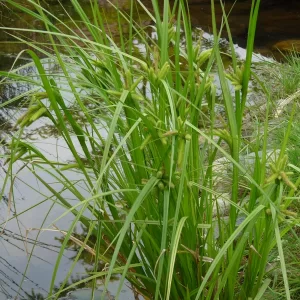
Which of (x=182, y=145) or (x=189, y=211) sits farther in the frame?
(x=189, y=211)

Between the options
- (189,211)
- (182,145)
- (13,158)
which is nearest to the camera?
(182,145)

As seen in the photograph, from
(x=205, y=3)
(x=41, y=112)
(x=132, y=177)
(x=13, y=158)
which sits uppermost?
(x=41, y=112)

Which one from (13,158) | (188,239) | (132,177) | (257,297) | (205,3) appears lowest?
(205,3)

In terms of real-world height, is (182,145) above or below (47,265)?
above

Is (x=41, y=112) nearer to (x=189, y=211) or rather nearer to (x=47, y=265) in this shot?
(x=189, y=211)

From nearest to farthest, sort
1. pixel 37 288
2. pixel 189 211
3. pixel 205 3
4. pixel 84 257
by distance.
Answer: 1. pixel 189 211
2. pixel 37 288
3. pixel 84 257
4. pixel 205 3

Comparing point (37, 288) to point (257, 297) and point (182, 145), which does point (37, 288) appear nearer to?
point (257, 297)

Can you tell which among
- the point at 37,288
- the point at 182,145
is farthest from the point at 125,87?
the point at 37,288

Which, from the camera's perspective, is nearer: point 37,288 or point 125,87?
point 125,87

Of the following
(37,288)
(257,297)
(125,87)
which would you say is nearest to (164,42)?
(125,87)
